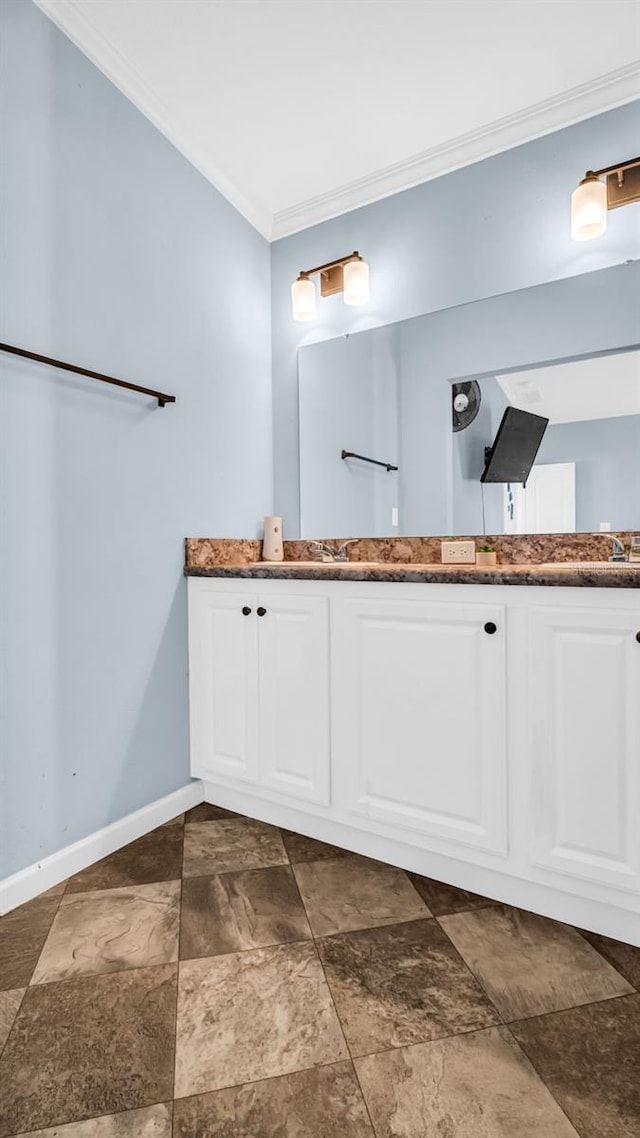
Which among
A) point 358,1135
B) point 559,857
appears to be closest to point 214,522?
point 559,857

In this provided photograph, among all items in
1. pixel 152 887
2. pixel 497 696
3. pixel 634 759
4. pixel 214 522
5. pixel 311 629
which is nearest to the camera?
pixel 634 759

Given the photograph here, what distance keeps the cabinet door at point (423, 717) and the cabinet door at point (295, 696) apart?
5 cm

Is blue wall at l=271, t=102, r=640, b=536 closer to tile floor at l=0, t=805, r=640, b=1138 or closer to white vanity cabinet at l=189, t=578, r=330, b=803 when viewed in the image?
white vanity cabinet at l=189, t=578, r=330, b=803

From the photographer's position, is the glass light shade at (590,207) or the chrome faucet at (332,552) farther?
the chrome faucet at (332,552)

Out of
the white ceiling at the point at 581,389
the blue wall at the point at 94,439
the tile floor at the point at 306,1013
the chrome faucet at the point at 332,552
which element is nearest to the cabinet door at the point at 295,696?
the tile floor at the point at 306,1013

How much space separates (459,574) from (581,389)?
0.90m

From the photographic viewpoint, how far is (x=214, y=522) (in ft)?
6.98

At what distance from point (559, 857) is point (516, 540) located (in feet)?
3.31

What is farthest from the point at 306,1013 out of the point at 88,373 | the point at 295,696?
the point at 88,373

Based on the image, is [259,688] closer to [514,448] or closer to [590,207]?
[514,448]

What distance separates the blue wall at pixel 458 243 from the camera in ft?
5.86

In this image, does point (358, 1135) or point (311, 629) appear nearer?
point (358, 1135)

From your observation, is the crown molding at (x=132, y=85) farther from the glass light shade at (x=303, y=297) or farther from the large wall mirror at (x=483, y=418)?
the large wall mirror at (x=483, y=418)

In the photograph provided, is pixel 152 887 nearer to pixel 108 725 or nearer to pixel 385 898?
pixel 108 725
